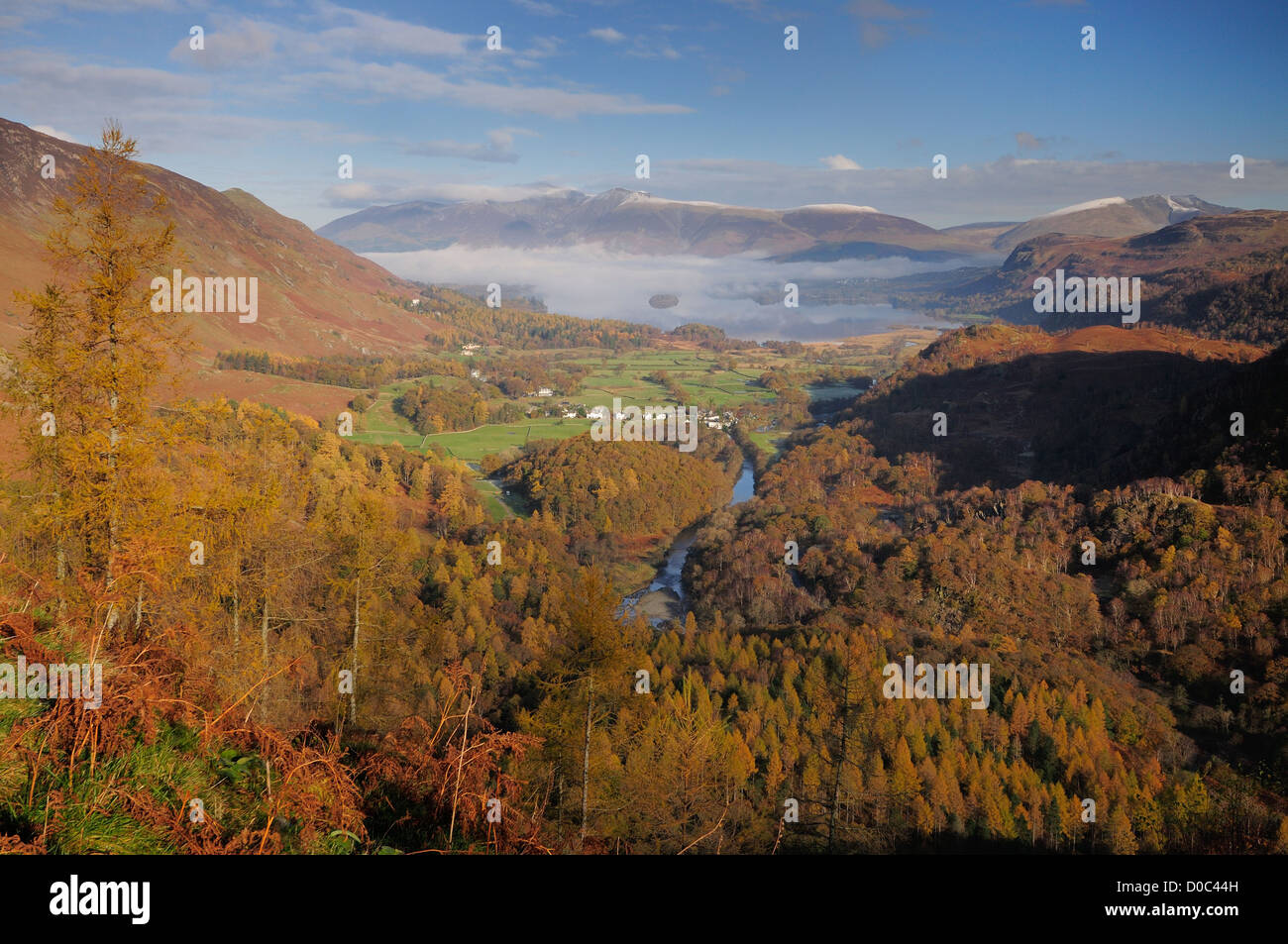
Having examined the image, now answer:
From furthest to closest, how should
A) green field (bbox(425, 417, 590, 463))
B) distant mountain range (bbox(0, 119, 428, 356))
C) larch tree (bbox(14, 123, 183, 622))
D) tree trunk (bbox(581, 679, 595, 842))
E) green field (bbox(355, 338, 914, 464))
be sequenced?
distant mountain range (bbox(0, 119, 428, 356)) < green field (bbox(355, 338, 914, 464)) < green field (bbox(425, 417, 590, 463)) < tree trunk (bbox(581, 679, 595, 842)) < larch tree (bbox(14, 123, 183, 622))

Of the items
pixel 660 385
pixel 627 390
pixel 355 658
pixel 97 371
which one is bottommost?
pixel 355 658

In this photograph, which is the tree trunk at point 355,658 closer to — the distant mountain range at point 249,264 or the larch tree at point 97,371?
the larch tree at point 97,371

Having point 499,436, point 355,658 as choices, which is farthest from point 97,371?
point 499,436

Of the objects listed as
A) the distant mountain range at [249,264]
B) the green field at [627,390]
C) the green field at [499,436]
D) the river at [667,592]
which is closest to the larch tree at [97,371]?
the river at [667,592]

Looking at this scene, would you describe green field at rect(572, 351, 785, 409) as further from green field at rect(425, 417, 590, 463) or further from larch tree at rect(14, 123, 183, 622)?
larch tree at rect(14, 123, 183, 622)

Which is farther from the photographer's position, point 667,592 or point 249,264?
point 249,264

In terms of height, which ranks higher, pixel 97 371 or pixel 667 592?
pixel 97 371

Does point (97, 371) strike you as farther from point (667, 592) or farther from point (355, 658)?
point (667, 592)

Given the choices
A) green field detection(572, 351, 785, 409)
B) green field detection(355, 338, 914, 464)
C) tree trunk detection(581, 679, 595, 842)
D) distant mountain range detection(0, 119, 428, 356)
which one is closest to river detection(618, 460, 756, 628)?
green field detection(355, 338, 914, 464)

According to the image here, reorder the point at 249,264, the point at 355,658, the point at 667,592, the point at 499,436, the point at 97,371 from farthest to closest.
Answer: the point at 249,264, the point at 499,436, the point at 667,592, the point at 355,658, the point at 97,371
